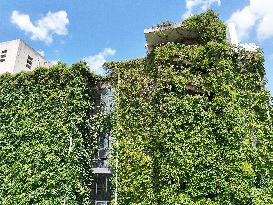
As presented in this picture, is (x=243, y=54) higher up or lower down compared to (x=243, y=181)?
higher up

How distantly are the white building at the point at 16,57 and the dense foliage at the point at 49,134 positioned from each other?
12.4 m

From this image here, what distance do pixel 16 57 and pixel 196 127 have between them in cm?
2128

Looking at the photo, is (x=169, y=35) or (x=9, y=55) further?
(x=9, y=55)

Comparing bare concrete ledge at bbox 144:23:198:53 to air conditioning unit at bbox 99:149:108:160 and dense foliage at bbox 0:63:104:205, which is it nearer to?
dense foliage at bbox 0:63:104:205

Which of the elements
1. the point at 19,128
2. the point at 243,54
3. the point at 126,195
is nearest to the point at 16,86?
the point at 19,128

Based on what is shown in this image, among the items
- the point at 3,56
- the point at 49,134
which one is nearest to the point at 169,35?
the point at 49,134

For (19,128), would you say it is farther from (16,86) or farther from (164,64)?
(164,64)

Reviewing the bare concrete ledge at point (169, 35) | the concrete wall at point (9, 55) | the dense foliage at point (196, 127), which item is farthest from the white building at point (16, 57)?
the dense foliage at point (196, 127)

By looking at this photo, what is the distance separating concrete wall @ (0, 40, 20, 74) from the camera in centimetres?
3041

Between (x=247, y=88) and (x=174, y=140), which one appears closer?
(x=174, y=140)

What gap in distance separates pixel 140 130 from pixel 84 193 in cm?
370

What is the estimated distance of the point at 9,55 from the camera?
30.9 metres

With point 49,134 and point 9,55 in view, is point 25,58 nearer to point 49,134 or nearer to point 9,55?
point 9,55

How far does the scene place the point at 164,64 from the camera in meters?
16.0
